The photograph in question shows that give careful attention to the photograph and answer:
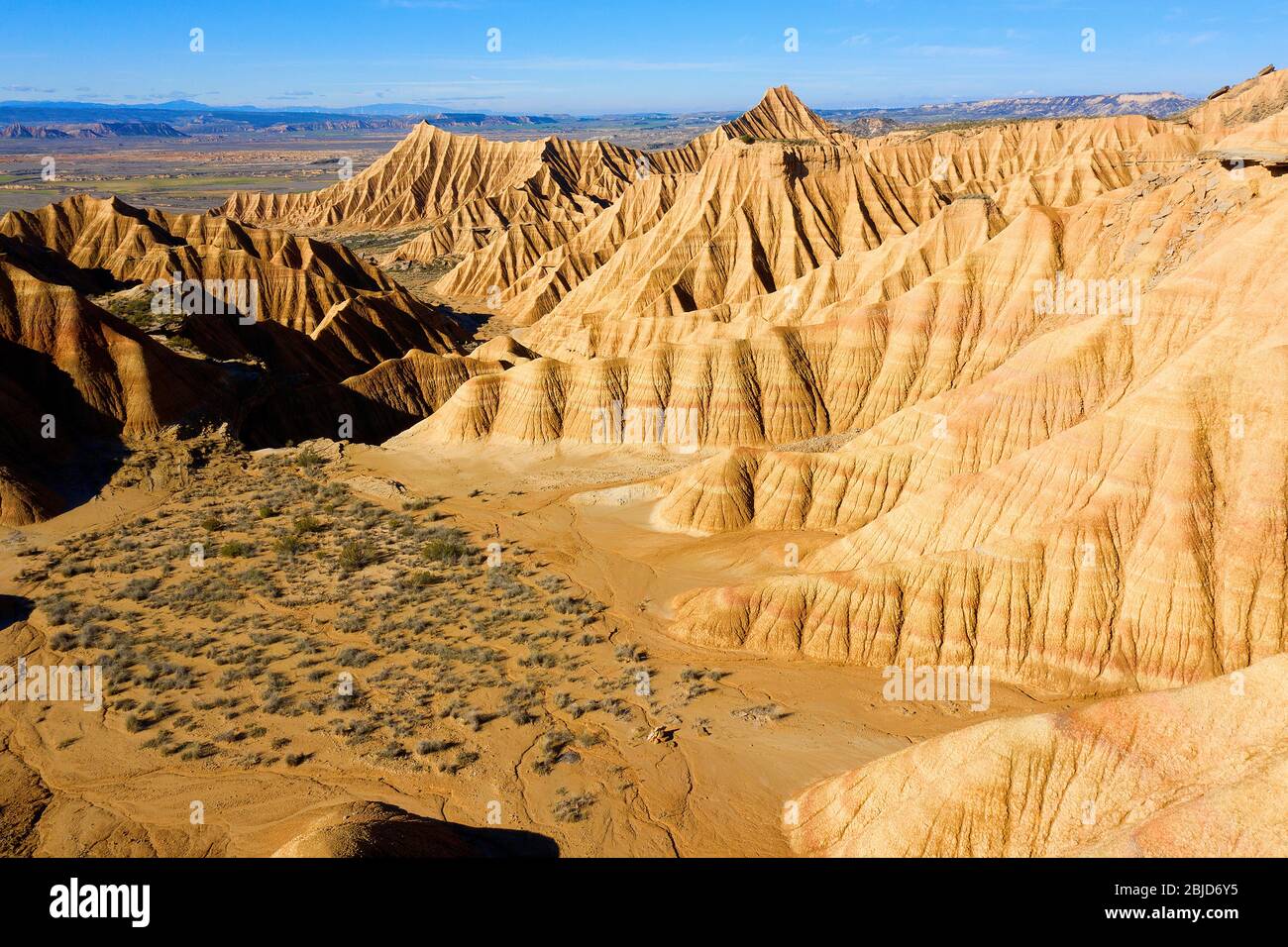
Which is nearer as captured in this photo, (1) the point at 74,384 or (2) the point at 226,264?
(1) the point at 74,384

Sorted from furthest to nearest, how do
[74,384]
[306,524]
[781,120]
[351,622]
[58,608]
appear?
[781,120] < [74,384] < [306,524] < [58,608] < [351,622]

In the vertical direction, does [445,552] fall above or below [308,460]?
below

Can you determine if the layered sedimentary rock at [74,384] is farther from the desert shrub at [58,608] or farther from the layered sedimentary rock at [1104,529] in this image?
the layered sedimentary rock at [1104,529]

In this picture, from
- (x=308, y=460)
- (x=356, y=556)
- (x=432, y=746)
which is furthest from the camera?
(x=308, y=460)

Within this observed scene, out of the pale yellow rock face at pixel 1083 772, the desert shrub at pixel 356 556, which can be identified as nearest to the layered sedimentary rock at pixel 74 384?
the desert shrub at pixel 356 556

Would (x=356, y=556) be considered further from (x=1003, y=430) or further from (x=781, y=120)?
(x=781, y=120)

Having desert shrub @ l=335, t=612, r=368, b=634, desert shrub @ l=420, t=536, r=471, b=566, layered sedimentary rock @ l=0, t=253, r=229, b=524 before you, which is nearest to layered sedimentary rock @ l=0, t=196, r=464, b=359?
layered sedimentary rock @ l=0, t=253, r=229, b=524

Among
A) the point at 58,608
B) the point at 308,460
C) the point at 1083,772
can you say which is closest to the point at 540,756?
the point at 1083,772
